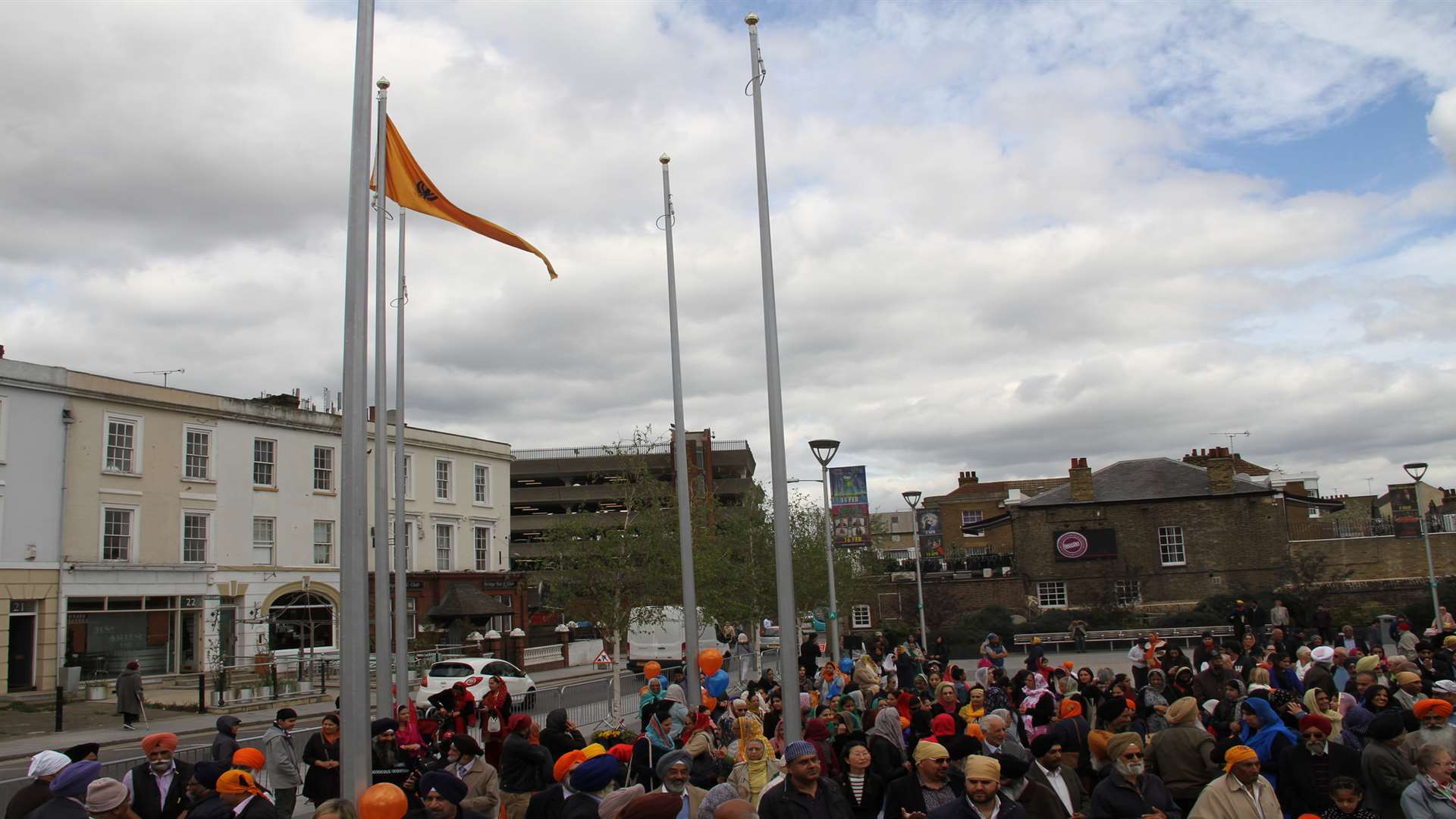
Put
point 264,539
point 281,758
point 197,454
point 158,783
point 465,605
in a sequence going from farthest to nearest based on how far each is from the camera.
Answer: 1. point 264,539
2. point 197,454
3. point 465,605
4. point 281,758
5. point 158,783

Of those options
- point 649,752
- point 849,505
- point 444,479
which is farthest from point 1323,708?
point 444,479

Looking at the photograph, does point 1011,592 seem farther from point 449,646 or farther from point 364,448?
point 364,448

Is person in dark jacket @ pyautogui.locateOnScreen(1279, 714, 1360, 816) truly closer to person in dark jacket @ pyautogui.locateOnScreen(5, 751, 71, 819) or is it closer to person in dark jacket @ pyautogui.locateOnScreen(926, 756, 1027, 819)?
person in dark jacket @ pyautogui.locateOnScreen(926, 756, 1027, 819)

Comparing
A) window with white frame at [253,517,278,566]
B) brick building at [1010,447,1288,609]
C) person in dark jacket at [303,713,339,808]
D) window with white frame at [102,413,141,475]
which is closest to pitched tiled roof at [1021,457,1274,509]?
brick building at [1010,447,1288,609]

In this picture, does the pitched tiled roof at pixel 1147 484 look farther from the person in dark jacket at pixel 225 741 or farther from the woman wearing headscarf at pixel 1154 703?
the person in dark jacket at pixel 225 741

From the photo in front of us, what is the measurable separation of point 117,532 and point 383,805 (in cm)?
3331

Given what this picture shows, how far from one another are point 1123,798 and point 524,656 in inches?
1430

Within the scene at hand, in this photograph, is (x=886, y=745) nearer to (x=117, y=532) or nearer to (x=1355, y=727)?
(x=1355, y=727)

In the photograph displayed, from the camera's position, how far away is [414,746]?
442 inches

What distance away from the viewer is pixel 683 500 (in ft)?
55.8

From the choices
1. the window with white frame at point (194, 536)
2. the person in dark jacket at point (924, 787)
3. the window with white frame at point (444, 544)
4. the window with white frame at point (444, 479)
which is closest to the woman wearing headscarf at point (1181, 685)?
the person in dark jacket at point (924, 787)

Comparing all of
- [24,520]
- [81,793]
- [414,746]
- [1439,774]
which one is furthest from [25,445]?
[1439,774]

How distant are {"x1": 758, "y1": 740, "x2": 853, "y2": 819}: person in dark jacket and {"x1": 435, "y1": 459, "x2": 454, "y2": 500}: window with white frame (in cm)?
4166

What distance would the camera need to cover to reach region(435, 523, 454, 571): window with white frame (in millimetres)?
46281
